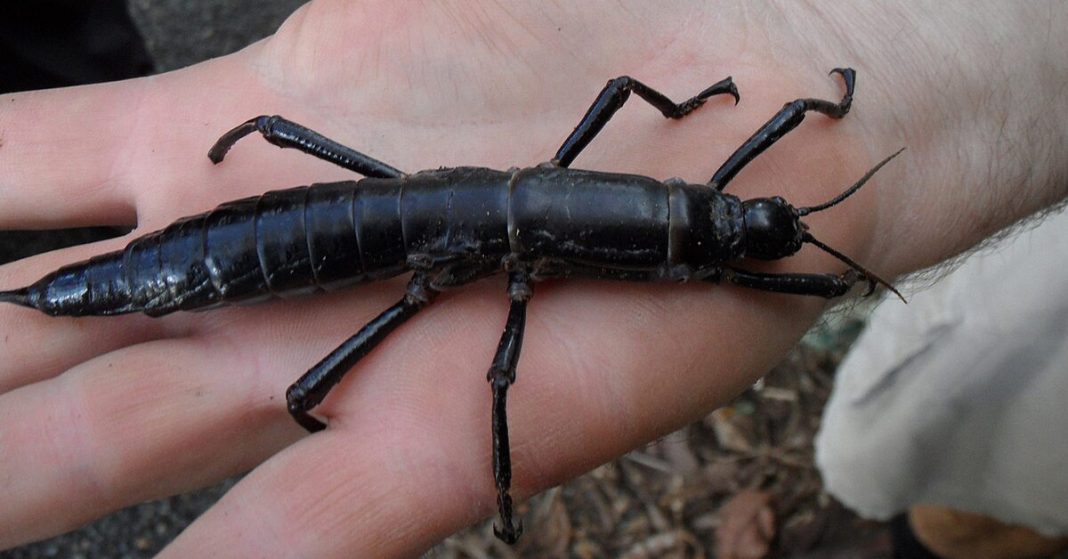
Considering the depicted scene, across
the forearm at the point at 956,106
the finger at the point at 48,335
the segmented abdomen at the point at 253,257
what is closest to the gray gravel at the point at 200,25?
the finger at the point at 48,335

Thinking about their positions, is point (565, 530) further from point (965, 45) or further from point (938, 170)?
point (965, 45)

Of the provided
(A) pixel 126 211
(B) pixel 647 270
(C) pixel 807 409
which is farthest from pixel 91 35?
(C) pixel 807 409

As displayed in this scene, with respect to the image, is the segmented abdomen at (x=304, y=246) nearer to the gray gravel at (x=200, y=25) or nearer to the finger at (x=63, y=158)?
the finger at (x=63, y=158)

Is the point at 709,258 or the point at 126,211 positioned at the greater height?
the point at 126,211

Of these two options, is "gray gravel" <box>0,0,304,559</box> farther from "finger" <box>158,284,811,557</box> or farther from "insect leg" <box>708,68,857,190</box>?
"insect leg" <box>708,68,857,190</box>

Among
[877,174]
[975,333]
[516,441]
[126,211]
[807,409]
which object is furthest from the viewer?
[807,409]

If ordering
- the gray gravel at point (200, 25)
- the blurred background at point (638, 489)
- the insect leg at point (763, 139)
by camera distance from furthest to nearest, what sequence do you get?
the gray gravel at point (200, 25) → the blurred background at point (638, 489) → the insect leg at point (763, 139)

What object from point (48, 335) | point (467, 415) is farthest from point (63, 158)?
point (467, 415)
